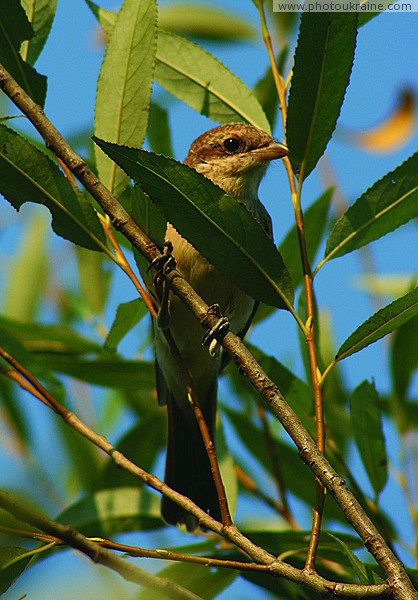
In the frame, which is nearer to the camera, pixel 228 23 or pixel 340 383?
pixel 340 383

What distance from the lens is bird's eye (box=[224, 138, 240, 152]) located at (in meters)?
4.95

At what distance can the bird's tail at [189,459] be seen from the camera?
4742 mm

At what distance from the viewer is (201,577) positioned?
3.20m

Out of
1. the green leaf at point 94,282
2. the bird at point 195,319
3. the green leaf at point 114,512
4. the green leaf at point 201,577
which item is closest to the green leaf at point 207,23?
the bird at point 195,319

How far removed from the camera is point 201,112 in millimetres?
3646

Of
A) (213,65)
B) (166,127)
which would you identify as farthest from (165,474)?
(213,65)

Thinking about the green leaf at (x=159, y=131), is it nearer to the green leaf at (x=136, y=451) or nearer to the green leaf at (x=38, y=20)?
the green leaf at (x=38, y=20)

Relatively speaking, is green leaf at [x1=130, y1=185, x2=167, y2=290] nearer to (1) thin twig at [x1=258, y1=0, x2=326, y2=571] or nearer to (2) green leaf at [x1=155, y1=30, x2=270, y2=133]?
(1) thin twig at [x1=258, y1=0, x2=326, y2=571]

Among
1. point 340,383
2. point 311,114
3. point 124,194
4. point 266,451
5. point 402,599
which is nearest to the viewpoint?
point 402,599

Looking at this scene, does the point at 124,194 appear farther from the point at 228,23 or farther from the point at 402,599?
the point at 228,23

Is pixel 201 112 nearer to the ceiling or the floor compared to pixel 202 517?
nearer to the ceiling

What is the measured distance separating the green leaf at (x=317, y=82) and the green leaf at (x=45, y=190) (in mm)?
736

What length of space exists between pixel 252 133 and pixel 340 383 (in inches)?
60.1

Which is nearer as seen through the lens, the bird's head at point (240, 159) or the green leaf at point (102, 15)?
the green leaf at point (102, 15)
